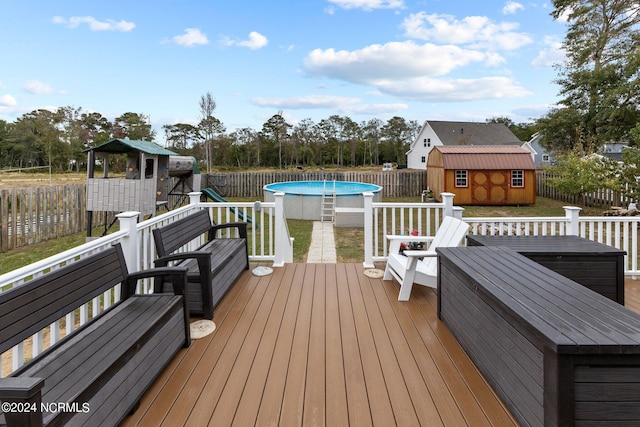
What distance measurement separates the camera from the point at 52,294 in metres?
1.92

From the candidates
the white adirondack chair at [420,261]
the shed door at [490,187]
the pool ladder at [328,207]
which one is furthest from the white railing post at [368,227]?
the shed door at [490,187]

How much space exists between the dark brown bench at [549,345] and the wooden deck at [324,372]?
0.60 ft

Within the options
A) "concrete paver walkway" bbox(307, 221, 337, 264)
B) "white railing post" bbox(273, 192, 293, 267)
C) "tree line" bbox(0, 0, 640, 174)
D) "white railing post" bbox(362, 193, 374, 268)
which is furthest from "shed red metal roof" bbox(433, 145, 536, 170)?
"white railing post" bbox(273, 192, 293, 267)

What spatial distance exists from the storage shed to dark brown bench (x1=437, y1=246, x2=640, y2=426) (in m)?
14.1

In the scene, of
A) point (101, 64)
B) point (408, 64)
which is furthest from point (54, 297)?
point (101, 64)

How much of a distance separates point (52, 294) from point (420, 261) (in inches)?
126

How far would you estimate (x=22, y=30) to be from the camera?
14.8 m

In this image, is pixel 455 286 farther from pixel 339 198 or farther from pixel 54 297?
pixel 339 198

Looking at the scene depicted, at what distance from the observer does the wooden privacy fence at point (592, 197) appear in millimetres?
12227

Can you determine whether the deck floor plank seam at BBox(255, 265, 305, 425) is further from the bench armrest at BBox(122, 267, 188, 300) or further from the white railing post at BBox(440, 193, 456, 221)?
the white railing post at BBox(440, 193, 456, 221)

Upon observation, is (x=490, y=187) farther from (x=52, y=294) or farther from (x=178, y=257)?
(x=52, y=294)

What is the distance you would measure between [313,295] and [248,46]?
16802mm

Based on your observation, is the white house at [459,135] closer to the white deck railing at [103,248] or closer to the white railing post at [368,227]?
the white railing post at [368,227]

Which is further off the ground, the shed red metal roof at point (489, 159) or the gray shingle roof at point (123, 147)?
the shed red metal roof at point (489, 159)
